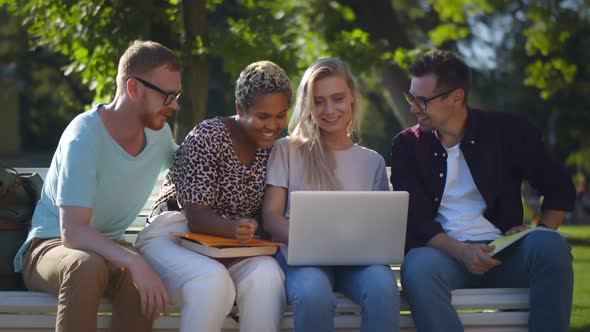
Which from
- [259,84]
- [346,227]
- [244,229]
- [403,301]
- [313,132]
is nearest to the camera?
[346,227]

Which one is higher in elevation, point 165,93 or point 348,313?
point 165,93

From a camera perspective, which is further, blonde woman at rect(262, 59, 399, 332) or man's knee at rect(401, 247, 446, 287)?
blonde woman at rect(262, 59, 399, 332)

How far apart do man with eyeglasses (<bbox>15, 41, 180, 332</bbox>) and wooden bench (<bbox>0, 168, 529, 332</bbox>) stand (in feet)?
0.30

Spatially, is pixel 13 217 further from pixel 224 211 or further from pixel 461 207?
pixel 461 207

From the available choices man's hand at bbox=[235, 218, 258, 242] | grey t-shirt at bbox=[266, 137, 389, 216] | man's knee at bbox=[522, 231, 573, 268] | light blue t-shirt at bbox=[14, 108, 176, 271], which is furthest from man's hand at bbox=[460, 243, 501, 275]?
light blue t-shirt at bbox=[14, 108, 176, 271]

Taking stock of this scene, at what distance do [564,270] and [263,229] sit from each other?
1.36 metres

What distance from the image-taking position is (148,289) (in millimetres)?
3545

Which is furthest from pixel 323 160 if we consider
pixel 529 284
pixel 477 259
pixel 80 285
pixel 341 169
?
pixel 80 285

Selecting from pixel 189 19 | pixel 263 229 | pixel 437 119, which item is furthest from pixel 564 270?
pixel 189 19

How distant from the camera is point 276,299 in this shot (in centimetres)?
365

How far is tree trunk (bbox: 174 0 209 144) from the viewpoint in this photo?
6250 mm

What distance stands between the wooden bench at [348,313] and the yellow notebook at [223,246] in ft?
0.82

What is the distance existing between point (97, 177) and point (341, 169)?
44.7 inches

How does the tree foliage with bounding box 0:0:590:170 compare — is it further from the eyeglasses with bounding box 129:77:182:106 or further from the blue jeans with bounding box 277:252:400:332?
the blue jeans with bounding box 277:252:400:332
